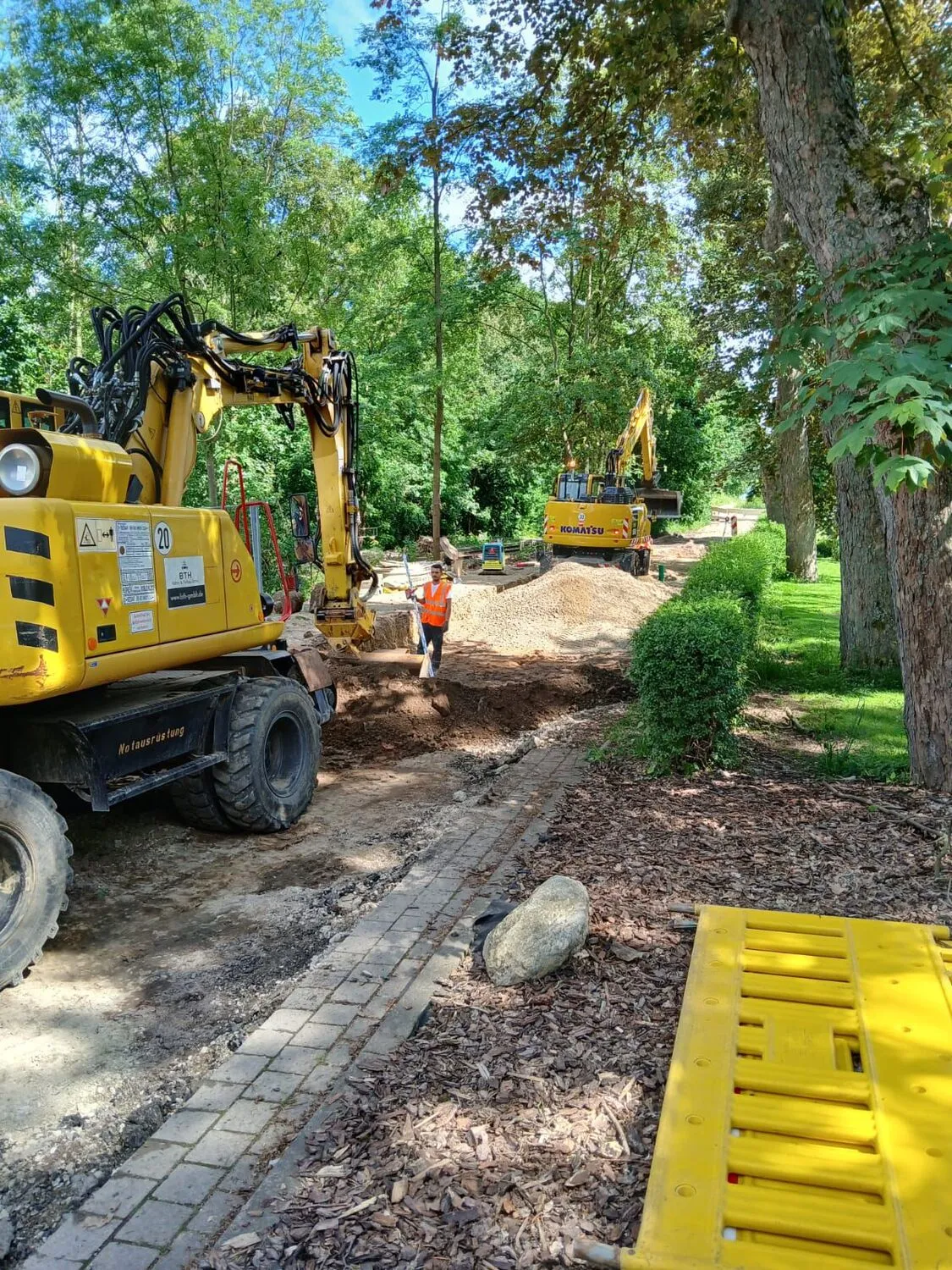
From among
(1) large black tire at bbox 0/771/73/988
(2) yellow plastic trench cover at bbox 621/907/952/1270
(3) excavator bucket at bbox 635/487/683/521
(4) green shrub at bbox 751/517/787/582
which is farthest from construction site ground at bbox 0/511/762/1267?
(3) excavator bucket at bbox 635/487/683/521

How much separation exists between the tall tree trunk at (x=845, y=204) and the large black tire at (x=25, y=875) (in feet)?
17.6

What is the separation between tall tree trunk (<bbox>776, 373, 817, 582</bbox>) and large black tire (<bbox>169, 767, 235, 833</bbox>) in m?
15.4

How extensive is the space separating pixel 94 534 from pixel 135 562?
0.42m

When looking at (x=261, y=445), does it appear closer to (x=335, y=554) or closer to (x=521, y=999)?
(x=335, y=554)

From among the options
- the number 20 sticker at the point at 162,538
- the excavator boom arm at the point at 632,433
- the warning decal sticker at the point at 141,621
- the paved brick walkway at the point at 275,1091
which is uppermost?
the excavator boom arm at the point at 632,433

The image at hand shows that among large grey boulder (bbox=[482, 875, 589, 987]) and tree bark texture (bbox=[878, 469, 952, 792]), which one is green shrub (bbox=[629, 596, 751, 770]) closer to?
tree bark texture (bbox=[878, 469, 952, 792])

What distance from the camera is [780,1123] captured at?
9.76 ft

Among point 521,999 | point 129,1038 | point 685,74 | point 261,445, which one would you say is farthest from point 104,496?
point 261,445

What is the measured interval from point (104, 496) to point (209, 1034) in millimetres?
3262

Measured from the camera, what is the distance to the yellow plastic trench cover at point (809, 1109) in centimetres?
253

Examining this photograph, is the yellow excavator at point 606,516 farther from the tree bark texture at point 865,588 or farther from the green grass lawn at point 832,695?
the tree bark texture at point 865,588

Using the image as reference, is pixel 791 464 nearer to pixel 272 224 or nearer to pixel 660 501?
pixel 660 501

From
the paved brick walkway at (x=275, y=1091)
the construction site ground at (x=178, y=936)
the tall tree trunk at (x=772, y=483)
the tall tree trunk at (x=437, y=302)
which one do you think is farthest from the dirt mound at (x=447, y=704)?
the tall tree trunk at (x=772, y=483)

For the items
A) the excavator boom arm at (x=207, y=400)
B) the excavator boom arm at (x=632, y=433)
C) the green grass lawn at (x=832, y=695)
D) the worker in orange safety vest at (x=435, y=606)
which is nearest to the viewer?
the excavator boom arm at (x=207, y=400)
